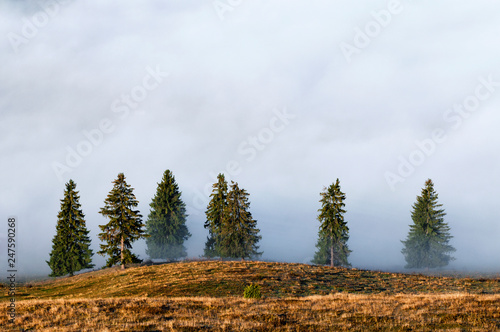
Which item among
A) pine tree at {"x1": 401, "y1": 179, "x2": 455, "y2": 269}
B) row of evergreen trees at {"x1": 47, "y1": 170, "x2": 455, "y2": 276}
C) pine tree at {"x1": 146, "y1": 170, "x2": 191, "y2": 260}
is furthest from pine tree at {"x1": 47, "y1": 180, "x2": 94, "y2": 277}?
pine tree at {"x1": 401, "y1": 179, "x2": 455, "y2": 269}

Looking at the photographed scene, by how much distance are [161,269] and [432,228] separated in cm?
4982

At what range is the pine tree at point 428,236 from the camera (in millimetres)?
71438

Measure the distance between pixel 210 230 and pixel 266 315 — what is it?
52071 mm

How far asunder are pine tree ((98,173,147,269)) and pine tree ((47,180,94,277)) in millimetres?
9721

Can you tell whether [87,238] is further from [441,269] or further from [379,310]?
[441,269]

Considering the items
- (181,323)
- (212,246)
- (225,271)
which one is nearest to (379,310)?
(181,323)

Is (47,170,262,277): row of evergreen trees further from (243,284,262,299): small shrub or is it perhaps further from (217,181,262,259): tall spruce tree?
(243,284,262,299): small shrub

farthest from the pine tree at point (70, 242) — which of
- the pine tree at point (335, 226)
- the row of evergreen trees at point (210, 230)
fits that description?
the pine tree at point (335, 226)

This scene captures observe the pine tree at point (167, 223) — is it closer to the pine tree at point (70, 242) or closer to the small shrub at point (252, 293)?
the pine tree at point (70, 242)

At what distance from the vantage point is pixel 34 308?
76.8ft

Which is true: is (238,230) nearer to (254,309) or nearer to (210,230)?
(210,230)

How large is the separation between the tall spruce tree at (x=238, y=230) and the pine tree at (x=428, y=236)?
29.6 metres

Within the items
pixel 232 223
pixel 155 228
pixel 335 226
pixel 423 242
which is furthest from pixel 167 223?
pixel 423 242

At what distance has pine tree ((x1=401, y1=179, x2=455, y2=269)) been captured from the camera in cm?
7144
